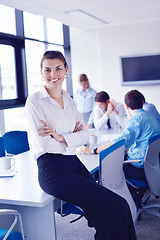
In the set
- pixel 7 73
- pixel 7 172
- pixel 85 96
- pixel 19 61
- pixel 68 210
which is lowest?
pixel 68 210

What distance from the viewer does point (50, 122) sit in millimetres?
2084

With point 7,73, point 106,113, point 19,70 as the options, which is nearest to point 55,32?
point 19,70

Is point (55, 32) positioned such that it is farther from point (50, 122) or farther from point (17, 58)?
point (50, 122)

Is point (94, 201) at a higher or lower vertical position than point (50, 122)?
lower

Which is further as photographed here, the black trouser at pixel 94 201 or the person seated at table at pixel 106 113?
the person seated at table at pixel 106 113

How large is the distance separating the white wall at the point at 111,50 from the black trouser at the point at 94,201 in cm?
576

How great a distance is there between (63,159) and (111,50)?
604cm

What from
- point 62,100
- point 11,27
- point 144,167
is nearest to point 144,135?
point 144,167

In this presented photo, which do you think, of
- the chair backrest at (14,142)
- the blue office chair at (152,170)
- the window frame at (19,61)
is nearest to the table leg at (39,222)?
the blue office chair at (152,170)

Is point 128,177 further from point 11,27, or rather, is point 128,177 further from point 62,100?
point 11,27

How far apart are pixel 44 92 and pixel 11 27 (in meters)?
4.04

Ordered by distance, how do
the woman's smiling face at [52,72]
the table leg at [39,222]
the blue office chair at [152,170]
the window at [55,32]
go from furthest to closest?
1. the window at [55,32]
2. the blue office chair at [152,170]
3. the woman's smiling face at [52,72]
4. the table leg at [39,222]

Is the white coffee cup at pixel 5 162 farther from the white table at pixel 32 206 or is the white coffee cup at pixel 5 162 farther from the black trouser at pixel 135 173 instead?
the black trouser at pixel 135 173

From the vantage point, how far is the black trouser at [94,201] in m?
1.82
